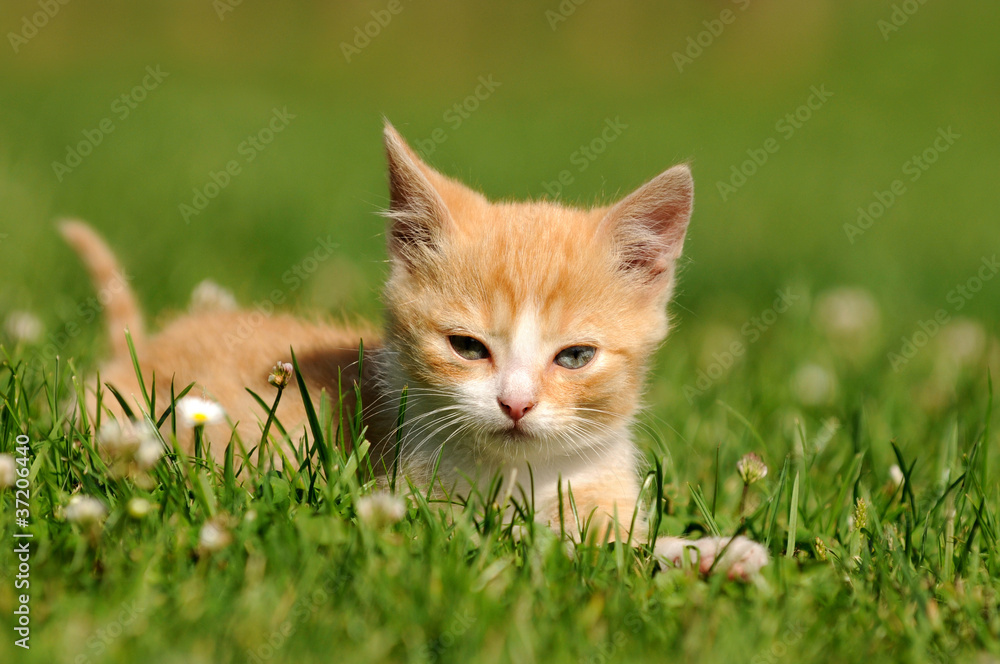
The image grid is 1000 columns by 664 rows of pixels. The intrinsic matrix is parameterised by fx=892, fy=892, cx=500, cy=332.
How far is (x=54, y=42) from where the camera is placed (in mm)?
11477

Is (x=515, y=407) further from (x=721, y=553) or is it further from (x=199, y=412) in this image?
(x=199, y=412)

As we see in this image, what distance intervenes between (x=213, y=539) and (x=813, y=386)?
2.69 m

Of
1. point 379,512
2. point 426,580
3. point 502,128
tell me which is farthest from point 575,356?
point 502,128

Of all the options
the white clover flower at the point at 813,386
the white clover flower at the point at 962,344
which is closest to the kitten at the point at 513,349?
the white clover flower at the point at 813,386

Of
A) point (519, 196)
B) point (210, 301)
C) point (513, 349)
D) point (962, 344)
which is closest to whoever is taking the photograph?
point (513, 349)

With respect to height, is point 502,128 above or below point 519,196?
above

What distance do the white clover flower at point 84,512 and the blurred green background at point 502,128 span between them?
52.4 inches

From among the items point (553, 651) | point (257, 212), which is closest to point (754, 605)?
point (553, 651)

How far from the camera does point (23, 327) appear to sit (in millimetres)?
3230

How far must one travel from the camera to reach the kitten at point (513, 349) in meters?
2.38

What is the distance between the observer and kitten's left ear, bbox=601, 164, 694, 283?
2596mm

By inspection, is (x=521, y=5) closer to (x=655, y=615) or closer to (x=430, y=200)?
(x=430, y=200)

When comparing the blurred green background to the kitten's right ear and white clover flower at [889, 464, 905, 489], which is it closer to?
the kitten's right ear

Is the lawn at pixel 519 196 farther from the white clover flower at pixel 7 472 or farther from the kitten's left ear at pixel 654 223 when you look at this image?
the kitten's left ear at pixel 654 223
